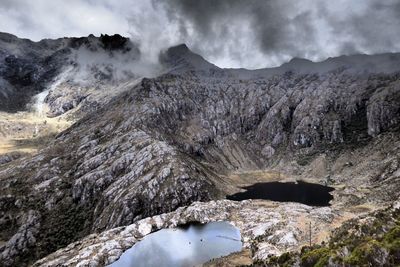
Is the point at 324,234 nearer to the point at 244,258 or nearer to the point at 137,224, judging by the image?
the point at 244,258

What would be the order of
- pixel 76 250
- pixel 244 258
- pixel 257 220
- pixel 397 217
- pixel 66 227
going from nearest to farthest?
pixel 397 217
pixel 244 258
pixel 76 250
pixel 257 220
pixel 66 227

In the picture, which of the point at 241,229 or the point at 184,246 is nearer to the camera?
the point at 184,246

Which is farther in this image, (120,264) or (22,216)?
(22,216)

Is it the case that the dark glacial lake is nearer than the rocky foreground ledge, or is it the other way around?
the rocky foreground ledge

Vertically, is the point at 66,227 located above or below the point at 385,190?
below

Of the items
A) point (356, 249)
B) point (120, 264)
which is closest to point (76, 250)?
point (120, 264)
